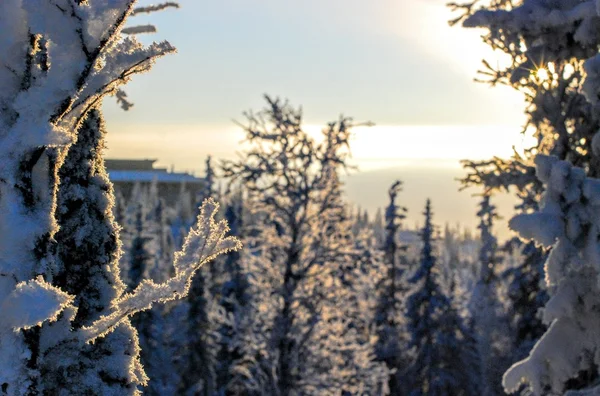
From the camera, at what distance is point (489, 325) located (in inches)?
2089

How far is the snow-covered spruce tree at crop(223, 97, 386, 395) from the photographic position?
16562mm

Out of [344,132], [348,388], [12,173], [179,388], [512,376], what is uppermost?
[344,132]

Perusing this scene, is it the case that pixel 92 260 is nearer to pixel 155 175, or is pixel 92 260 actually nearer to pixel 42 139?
pixel 42 139

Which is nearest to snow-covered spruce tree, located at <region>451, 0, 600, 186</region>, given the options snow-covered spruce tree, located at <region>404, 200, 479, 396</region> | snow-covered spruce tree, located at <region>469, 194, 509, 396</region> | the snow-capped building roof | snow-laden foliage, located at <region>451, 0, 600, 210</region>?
snow-laden foliage, located at <region>451, 0, 600, 210</region>

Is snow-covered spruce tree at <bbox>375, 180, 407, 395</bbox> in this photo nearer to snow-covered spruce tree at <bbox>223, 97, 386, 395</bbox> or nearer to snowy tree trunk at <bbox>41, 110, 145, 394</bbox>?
snow-covered spruce tree at <bbox>223, 97, 386, 395</bbox>

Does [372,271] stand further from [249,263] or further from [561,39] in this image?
[561,39]

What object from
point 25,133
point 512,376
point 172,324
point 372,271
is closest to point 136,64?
point 25,133

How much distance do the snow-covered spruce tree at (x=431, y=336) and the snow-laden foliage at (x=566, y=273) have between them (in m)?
26.6

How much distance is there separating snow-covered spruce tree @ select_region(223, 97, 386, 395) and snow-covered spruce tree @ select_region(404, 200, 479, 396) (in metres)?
18.6

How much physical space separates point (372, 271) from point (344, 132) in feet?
11.5

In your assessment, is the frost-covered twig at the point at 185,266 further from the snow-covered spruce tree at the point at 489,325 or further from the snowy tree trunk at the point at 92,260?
the snow-covered spruce tree at the point at 489,325

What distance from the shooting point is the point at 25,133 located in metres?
3.32

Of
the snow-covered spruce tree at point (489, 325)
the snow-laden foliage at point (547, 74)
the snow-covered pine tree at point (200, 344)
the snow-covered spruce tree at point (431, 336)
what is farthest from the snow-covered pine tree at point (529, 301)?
the snow-covered pine tree at point (200, 344)

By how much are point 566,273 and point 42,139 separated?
6228 millimetres
